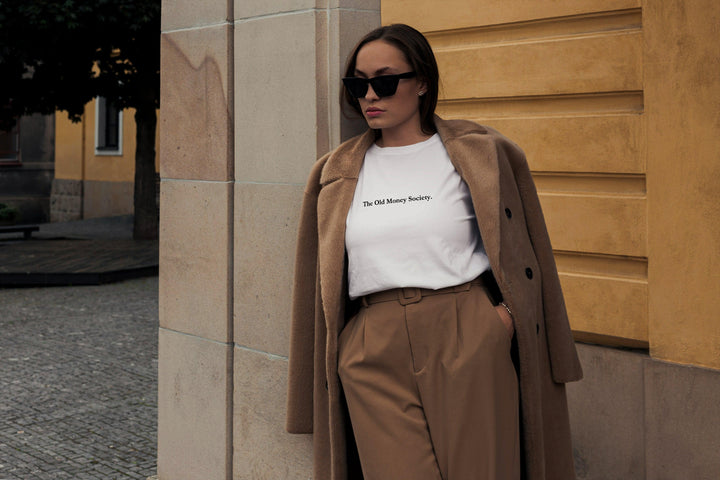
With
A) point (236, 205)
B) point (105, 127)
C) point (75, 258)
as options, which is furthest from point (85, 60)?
point (236, 205)

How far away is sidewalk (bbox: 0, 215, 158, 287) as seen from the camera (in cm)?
1327

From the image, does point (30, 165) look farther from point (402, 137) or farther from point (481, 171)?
point (481, 171)

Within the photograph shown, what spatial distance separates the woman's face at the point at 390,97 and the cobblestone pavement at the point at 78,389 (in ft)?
10.4

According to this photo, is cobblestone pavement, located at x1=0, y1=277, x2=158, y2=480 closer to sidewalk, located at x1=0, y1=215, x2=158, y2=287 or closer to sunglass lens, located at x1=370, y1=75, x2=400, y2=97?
sidewalk, located at x1=0, y1=215, x2=158, y2=287

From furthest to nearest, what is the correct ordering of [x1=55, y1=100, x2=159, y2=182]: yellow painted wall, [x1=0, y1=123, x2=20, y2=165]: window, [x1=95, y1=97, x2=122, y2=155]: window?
[x1=0, y1=123, x2=20, y2=165]: window
[x1=95, y1=97, x2=122, y2=155]: window
[x1=55, y1=100, x2=159, y2=182]: yellow painted wall

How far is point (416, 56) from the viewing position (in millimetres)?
2928

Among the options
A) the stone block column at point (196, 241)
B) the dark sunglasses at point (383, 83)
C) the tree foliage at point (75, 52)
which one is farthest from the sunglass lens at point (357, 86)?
the tree foliage at point (75, 52)

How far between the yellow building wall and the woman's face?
215 cm

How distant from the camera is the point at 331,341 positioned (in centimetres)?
302

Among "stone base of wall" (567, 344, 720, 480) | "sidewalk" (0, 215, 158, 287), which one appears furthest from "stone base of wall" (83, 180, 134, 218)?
"stone base of wall" (567, 344, 720, 480)

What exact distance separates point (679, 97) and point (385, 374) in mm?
2599

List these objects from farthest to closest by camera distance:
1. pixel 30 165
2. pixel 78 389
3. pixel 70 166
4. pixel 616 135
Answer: pixel 30 165, pixel 70 166, pixel 78 389, pixel 616 135

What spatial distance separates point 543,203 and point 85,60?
1259 cm

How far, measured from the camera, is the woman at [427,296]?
2732 mm
